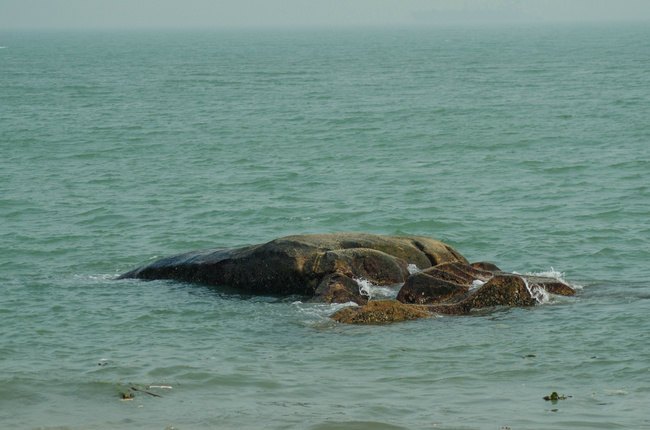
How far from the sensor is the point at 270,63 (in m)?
120

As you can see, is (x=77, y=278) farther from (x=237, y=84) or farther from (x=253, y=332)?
(x=237, y=84)

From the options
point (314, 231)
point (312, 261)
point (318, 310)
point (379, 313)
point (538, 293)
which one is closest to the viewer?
point (379, 313)

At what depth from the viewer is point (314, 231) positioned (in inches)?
1190

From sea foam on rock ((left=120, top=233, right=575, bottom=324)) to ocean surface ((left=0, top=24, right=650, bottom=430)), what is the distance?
46cm

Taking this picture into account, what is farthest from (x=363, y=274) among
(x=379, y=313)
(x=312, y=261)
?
(x=379, y=313)

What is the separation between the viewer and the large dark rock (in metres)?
21.3

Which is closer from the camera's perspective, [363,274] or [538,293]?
[538,293]

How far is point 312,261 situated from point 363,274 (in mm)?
977

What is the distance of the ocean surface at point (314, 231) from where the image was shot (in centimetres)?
1586

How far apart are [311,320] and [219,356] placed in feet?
6.80

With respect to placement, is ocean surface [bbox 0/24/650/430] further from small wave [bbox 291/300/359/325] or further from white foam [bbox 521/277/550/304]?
white foam [bbox 521/277/550/304]

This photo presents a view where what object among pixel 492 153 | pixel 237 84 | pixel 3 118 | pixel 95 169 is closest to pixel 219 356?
pixel 95 169

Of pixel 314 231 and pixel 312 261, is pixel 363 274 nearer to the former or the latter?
pixel 312 261

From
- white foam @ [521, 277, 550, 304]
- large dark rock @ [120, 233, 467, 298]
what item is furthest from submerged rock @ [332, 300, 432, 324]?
white foam @ [521, 277, 550, 304]
